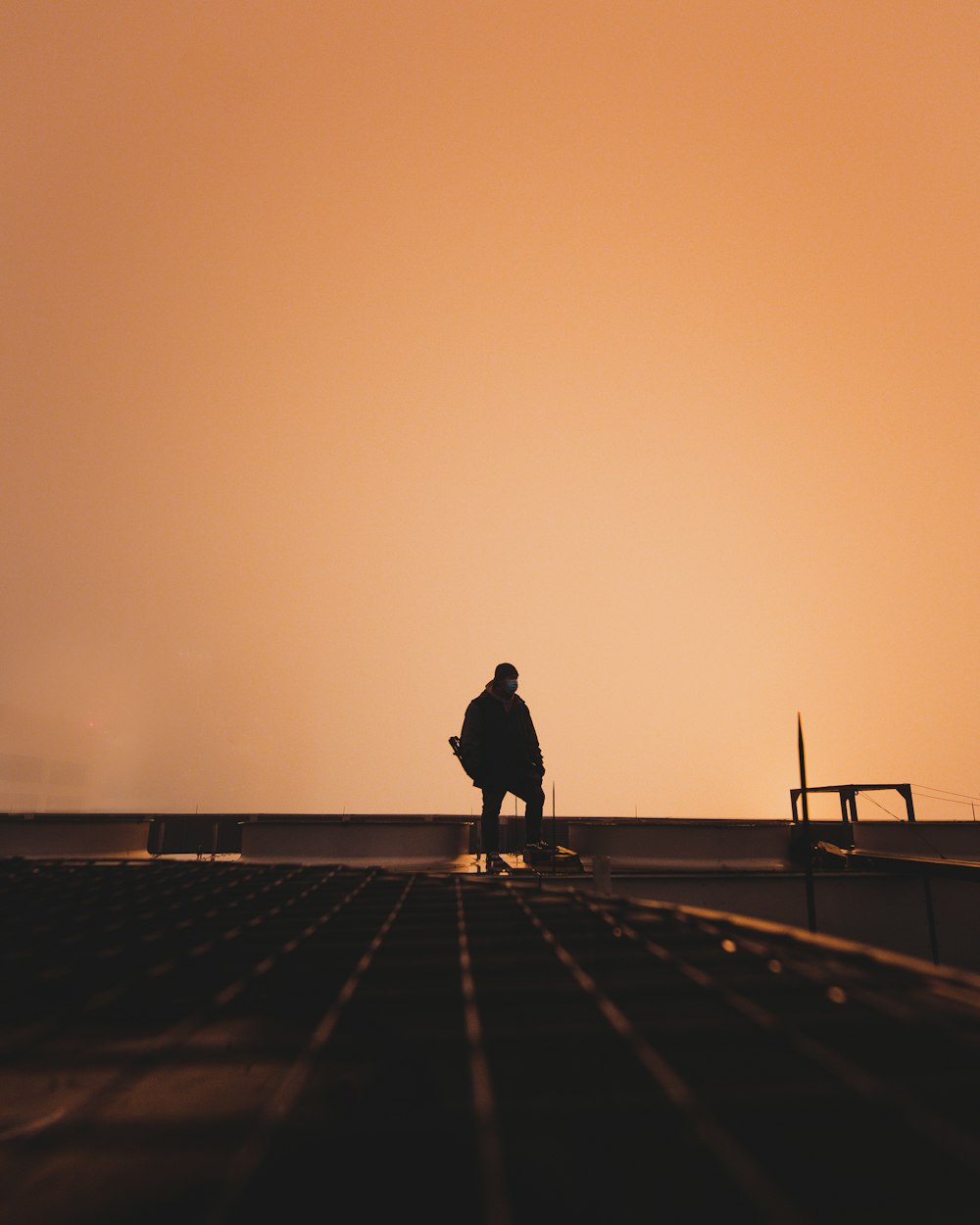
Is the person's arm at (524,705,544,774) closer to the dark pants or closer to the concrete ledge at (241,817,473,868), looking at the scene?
the dark pants

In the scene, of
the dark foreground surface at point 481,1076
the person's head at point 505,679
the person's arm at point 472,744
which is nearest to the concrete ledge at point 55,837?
the person's arm at point 472,744

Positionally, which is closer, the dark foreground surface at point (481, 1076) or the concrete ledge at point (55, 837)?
the dark foreground surface at point (481, 1076)

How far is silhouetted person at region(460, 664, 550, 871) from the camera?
28.9ft

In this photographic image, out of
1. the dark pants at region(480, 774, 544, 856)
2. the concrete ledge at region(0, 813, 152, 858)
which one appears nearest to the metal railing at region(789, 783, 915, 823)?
the dark pants at region(480, 774, 544, 856)

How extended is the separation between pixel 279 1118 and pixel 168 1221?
1.77 ft

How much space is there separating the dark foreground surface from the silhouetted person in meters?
5.83

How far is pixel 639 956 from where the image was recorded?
2480 mm

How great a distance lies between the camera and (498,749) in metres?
8.99

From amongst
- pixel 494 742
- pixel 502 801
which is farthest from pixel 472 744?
pixel 502 801

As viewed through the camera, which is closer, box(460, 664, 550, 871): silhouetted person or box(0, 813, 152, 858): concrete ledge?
box(460, 664, 550, 871): silhouetted person

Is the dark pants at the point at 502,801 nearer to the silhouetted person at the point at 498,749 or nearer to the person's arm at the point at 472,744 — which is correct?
the silhouetted person at the point at 498,749

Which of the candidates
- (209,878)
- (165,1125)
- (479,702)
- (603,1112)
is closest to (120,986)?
(165,1125)

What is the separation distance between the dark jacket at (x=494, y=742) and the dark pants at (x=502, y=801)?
0.26 feet

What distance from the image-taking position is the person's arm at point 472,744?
345 inches
